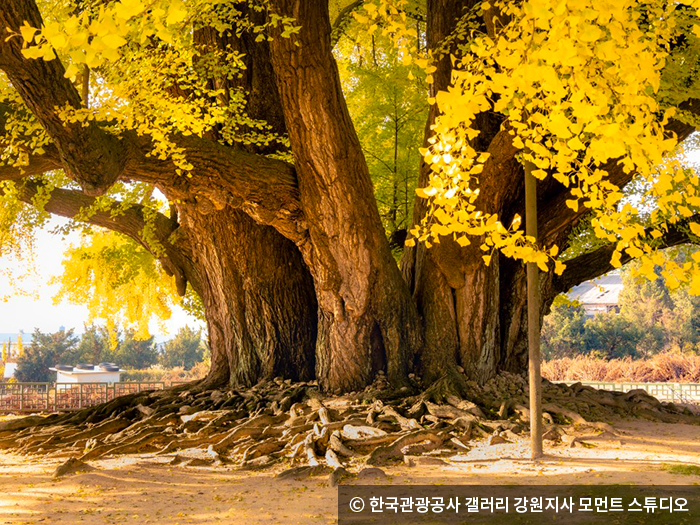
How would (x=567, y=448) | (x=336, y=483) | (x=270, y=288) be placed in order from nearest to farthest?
(x=336, y=483), (x=567, y=448), (x=270, y=288)

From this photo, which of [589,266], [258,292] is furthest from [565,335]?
[258,292]

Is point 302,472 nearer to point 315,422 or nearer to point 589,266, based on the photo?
point 315,422

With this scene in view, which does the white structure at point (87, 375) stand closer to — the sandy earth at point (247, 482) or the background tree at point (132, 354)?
the background tree at point (132, 354)

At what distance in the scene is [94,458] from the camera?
6.71 meters

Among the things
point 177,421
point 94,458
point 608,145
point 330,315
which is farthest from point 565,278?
point 608,145

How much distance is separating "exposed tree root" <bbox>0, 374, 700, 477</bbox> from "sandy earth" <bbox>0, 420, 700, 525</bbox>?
0.36 m

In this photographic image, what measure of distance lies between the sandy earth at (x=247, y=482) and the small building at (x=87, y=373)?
66.5 feet

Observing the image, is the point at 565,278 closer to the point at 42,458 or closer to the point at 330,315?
the point at 330,315

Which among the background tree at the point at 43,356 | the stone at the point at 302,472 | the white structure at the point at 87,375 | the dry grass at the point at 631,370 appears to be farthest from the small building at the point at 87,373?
the stone at the point at 302,472

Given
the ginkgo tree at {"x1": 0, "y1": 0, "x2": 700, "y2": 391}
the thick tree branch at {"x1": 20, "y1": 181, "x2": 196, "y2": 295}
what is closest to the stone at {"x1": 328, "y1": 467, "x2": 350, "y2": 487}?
the ginkgo tree at {"x1": 0, "y1": 0, "x2": 700, "y2": 391}

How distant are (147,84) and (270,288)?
3.30 meters

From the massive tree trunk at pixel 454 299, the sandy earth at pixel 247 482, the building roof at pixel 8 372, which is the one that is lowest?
the building roof at pixel 8 372

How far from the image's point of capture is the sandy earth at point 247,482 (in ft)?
14.5

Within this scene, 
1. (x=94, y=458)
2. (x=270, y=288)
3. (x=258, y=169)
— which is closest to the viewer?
(x=94, y=458)
